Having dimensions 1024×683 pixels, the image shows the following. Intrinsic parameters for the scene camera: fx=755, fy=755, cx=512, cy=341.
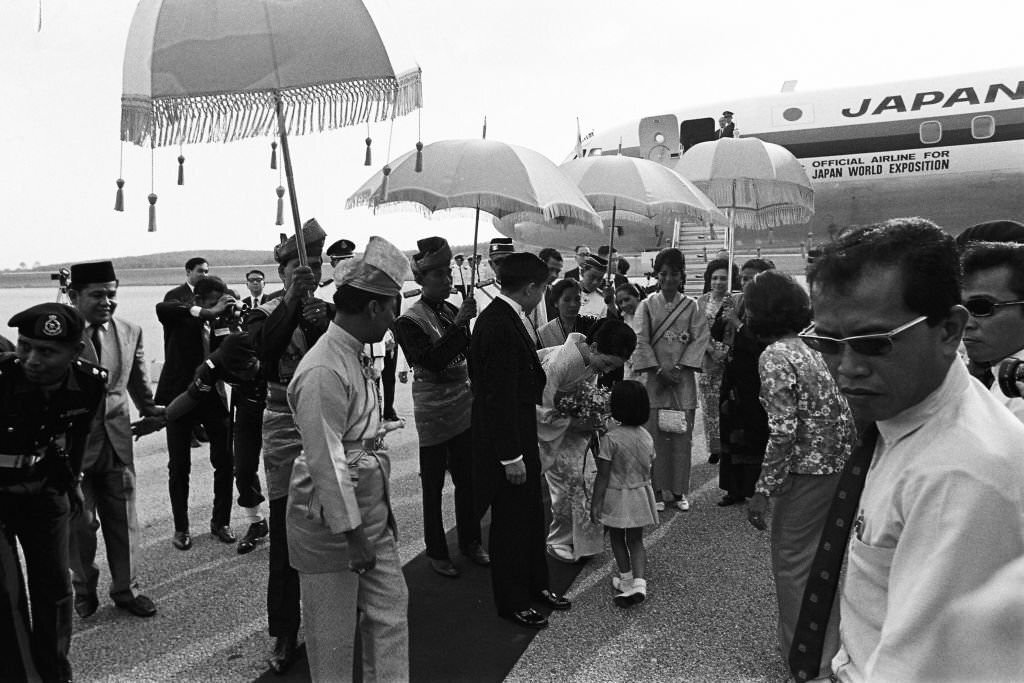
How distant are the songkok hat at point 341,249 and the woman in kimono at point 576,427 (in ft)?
4.86

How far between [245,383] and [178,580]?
50.7 inches

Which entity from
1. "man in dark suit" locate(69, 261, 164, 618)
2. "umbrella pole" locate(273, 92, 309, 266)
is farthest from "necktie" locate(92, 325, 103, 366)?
"umbrella pole" locate(273, 92, 309, 266)

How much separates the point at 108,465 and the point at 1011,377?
430 centimetres

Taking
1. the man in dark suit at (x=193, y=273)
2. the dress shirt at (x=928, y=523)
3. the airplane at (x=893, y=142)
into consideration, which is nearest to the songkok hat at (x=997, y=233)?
the dress shirt at (x=928, y=523)

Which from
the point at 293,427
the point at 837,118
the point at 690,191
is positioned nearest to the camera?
the point at 293,427

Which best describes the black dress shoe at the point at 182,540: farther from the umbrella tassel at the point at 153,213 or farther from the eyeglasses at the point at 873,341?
the eyeglasses at the point at 873,341

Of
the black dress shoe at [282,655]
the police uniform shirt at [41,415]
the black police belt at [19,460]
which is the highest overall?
the police uniform shirt at [41,415]

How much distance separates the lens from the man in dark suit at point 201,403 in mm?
5277

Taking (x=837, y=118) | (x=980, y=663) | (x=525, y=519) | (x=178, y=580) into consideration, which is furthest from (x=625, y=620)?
(x=837, y=118)

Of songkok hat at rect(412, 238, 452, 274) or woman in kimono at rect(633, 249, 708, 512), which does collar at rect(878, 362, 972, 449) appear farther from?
woman in kimono at rect(633, 249, 708, 512)

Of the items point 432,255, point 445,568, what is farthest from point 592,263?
point 445,568

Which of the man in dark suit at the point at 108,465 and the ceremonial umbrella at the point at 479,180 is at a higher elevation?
the ceremonial umbrella at the point at 479,180

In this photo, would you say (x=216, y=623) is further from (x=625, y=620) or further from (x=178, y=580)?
(x=625, y=620)

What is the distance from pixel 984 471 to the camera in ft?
3.55
